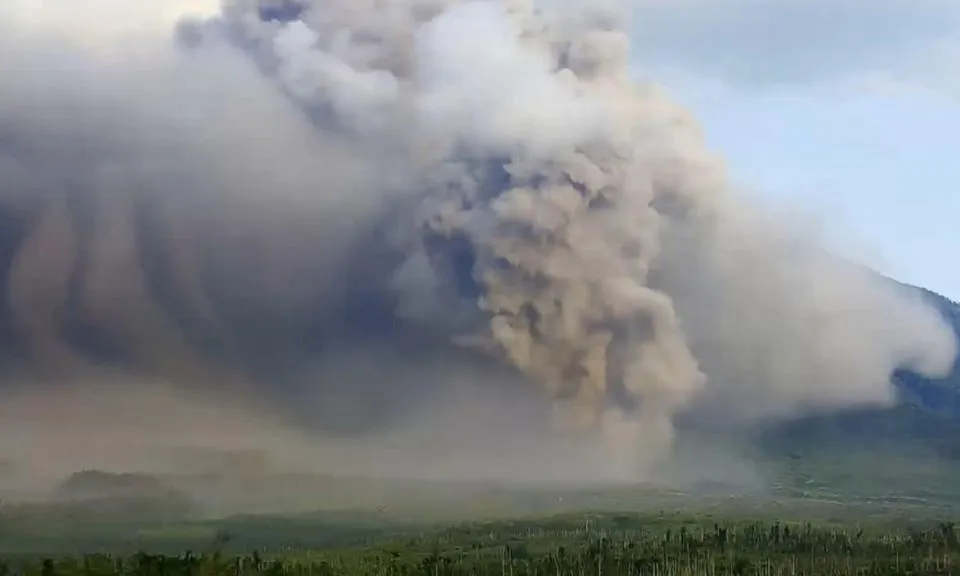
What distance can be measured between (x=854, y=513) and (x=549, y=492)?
46.1 m

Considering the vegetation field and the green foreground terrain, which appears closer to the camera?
the vegetation field

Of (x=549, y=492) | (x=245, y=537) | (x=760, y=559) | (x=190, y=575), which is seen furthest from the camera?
(x=549, y=492)

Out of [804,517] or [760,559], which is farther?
[804,517]

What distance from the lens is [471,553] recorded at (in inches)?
4781

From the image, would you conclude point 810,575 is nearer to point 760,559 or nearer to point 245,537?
point 760,559

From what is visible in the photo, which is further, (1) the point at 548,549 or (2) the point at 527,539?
(2) the point at 527,539

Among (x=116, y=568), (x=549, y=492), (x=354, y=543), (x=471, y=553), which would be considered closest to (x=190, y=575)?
(x=116, y=568)

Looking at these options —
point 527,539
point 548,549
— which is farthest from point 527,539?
point 548,549

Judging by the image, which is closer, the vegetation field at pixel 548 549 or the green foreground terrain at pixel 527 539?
the vegetation field at pixel 548 549

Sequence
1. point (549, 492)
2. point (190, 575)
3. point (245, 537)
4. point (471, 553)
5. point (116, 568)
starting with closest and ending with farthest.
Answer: point (190, 575), point (116, 568), point (471, 553), point (245, 537), point (549, 492)

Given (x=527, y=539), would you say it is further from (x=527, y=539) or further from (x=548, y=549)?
(x=548, y=549)

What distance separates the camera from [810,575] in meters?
98.8

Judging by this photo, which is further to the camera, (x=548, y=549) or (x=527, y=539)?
(x=527, y=539)

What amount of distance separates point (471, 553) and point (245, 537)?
2097 inches
